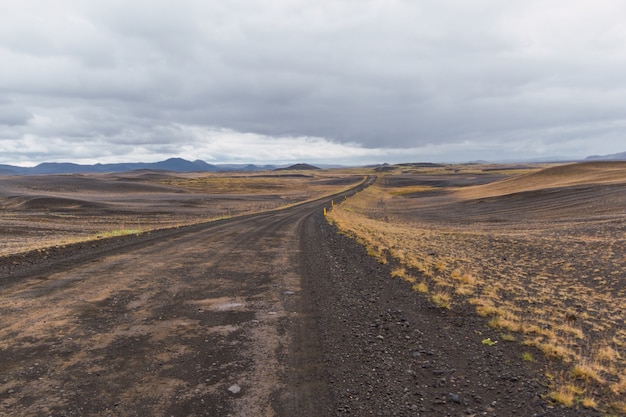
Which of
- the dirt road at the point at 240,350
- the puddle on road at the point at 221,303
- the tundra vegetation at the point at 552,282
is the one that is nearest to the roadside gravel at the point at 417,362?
the dirt road at the point at 240,350

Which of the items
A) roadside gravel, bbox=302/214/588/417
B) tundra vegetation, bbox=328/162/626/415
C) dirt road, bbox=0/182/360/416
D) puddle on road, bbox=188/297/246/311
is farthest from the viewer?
puddle on road, bbox=188/297/246/311

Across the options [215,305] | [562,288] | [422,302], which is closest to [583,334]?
[422,302]

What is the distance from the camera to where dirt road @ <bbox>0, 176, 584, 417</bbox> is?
502 cm

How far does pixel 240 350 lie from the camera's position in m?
6.54

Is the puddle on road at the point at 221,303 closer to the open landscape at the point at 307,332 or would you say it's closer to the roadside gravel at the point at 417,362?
the open landscape at the point at 307,332

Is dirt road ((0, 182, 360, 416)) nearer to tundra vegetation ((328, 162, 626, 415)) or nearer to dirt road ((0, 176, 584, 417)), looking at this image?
dirt road ((0, 176, 584, 417))

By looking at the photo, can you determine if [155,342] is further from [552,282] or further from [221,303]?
[552,282]

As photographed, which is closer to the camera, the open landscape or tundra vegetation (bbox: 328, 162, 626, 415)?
the open landscape

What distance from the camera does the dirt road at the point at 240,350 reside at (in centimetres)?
502

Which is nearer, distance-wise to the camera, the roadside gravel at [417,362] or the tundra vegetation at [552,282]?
the roadside gravel at [417,362]

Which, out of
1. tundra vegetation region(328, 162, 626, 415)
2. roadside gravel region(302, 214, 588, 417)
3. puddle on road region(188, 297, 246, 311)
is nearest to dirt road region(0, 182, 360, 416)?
puddle on road region(188, 297, 246, 311)

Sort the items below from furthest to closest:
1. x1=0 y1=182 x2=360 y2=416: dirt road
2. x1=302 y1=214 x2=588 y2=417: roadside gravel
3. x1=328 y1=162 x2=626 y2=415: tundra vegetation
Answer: x1=328 y1=162 x2=626 y2=415: tundra vegetation → x1=302 y1=214 x2=588 y2=417: roadside gravel → x1=0 y1=182 x2=360 y2=416: dirt road

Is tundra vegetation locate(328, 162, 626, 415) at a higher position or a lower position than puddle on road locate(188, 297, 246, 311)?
lower

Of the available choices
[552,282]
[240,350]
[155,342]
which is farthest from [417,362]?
[552,282]
